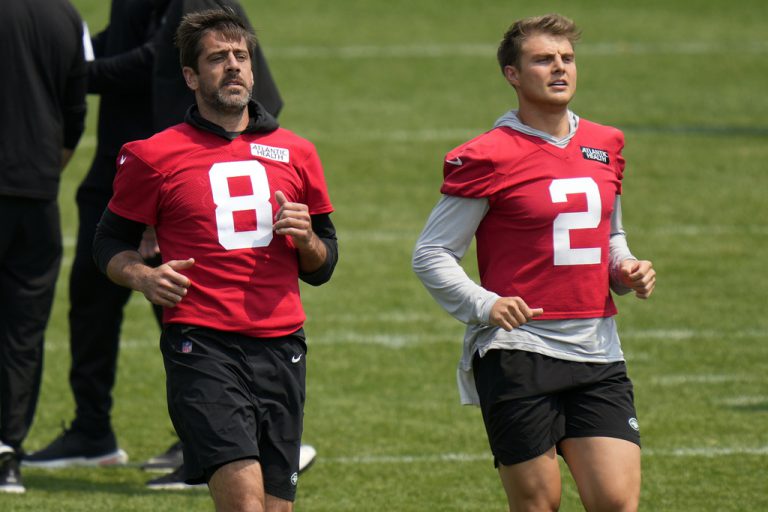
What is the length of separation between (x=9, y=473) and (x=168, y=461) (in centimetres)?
75

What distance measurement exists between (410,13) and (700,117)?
553 centimetres

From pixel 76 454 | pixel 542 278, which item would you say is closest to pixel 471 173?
pixel 542 278

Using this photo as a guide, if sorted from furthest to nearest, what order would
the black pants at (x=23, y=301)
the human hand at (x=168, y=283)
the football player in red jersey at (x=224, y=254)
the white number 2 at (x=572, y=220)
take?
the black pants at (x=23, y=301) < the white number 2 at (x=572, y=220) < the football player in red jersey at (x=224, y=254) < the human hand at (x=168, y=283)

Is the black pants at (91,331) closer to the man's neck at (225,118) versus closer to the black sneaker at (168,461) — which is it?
the black sneaker at (168,461)

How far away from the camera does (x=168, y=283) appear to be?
470 centimetres

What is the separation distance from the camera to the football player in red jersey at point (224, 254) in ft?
15.8

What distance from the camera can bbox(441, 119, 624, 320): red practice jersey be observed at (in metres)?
4.96

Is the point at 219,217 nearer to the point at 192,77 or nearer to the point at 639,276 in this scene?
the point at 192,77

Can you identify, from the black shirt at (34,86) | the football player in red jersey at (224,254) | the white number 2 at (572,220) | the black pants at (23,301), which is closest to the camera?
the football player in red jersey at (224,254)

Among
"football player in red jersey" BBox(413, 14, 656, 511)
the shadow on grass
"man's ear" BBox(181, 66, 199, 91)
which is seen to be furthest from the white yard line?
"man's ear" BBox(181, 66, 199, 91)

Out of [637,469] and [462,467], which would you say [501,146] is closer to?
[637,469]

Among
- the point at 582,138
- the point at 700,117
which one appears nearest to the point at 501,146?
the point at 582,138

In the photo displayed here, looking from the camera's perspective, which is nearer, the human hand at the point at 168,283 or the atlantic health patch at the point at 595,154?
the human hand at the point at 168,283

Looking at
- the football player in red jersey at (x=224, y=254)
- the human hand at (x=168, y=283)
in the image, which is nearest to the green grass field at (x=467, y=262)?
the football player in red jersey at (x=224, y=254)
